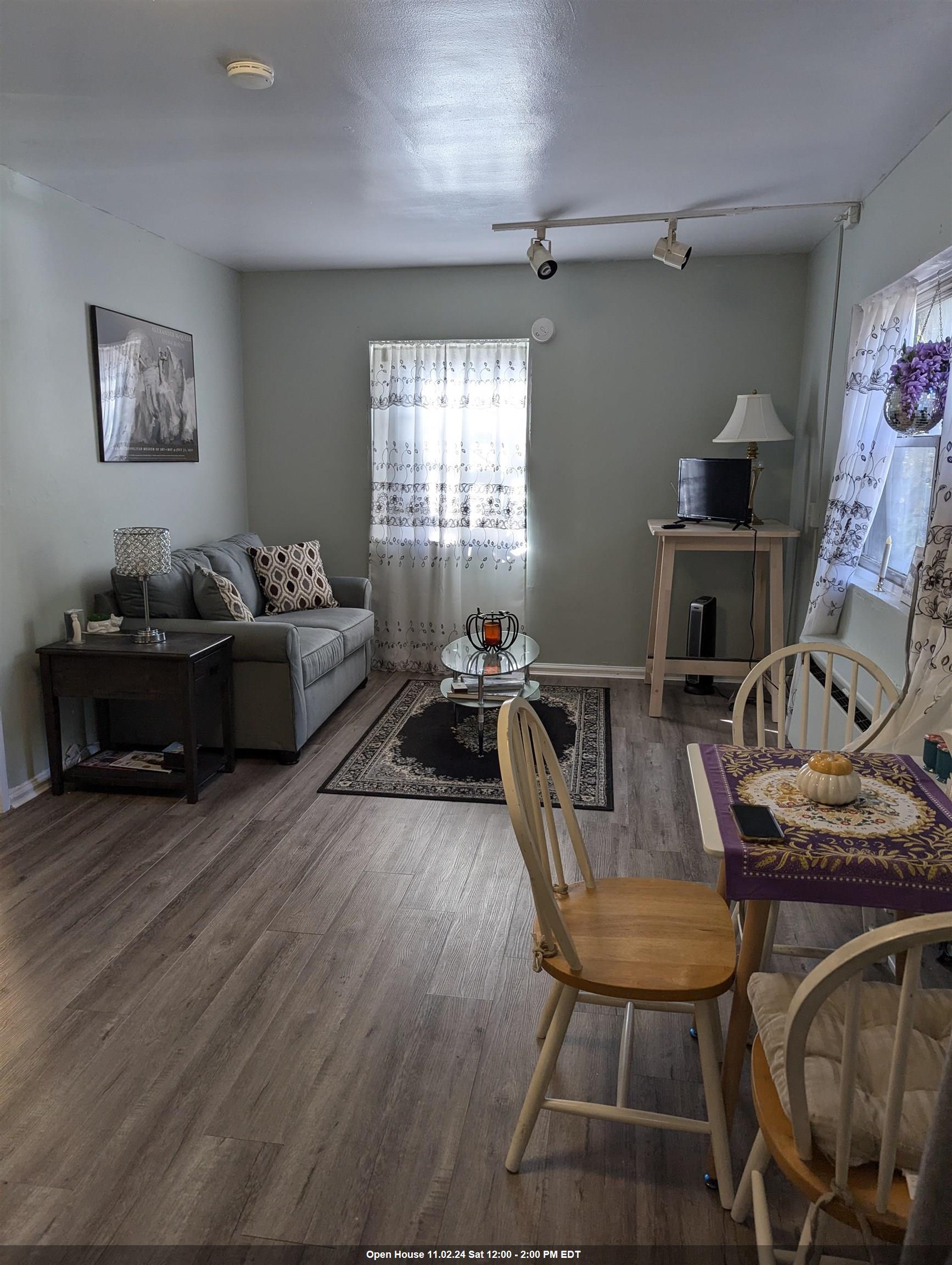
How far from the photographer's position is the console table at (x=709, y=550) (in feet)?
14.7

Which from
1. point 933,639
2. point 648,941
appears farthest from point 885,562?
point 648,941

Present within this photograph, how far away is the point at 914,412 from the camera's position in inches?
110

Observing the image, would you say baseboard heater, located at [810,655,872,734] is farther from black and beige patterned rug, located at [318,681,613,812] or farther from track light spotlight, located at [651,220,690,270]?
track light spotlight, located at [651,220,690,270]

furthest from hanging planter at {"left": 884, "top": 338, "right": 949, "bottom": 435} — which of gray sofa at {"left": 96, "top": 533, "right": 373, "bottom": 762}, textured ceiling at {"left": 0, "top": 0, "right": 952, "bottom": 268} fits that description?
gray sofa at {"left": 96, "top": 533, "right": 373, "bottom": 762}

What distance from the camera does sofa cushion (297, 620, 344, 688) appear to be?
4.05 metres

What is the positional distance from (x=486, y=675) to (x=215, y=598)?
135 cm

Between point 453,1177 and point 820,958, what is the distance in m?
1.15

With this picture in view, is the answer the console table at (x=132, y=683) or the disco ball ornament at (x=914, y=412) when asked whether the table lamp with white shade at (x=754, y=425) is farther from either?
the console table at (x=132, y=683)

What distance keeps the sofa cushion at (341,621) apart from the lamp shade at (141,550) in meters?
0.81

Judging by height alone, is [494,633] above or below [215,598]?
below

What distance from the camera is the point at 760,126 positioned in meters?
2.93

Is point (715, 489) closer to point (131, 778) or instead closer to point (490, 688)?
point (490, 688)

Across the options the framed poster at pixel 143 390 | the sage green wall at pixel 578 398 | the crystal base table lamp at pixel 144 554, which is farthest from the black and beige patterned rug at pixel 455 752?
the framed poster at pixel 143 390

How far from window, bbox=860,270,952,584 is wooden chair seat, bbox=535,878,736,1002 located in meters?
1.76
